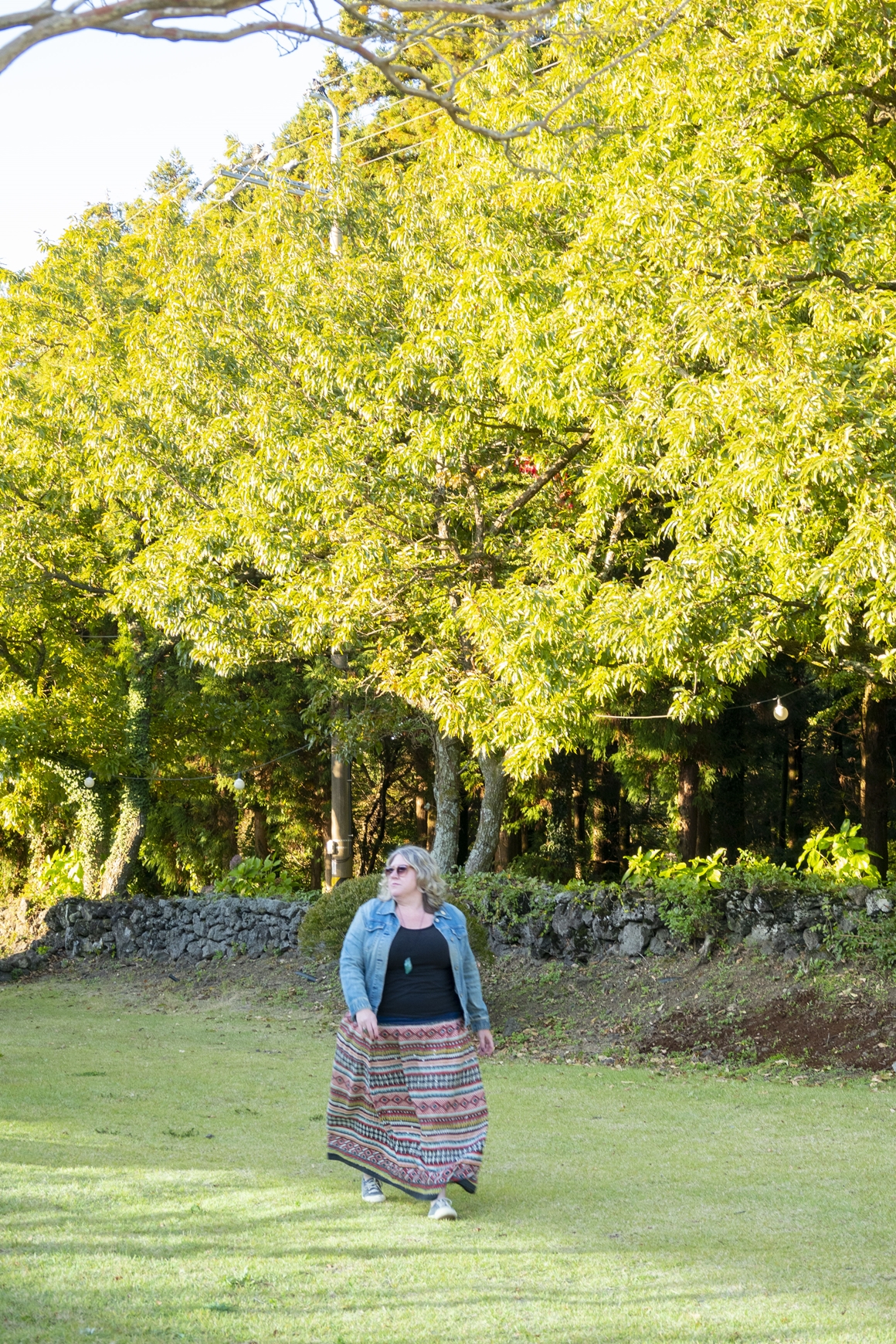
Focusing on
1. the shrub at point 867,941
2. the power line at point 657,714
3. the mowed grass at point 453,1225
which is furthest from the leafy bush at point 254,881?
the mowed grass at point 453,1225

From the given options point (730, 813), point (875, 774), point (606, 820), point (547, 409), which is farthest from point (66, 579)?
point (730, 813)

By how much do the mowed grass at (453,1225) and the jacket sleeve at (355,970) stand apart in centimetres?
86

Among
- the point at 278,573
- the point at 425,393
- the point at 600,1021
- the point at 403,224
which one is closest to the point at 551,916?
the point at 600,1021

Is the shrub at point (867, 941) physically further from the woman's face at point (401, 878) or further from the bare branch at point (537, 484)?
the woman's face at point (401, 878)

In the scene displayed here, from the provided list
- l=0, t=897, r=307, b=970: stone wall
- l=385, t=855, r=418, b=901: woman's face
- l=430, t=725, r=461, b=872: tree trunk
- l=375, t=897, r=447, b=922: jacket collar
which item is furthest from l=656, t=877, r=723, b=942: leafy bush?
l=385, t=855, r=418, b=901: woman's face

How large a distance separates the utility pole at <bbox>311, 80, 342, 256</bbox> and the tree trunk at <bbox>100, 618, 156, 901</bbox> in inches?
279

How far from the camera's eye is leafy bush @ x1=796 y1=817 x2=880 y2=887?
13.5 m

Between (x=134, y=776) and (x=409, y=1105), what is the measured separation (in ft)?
49.7

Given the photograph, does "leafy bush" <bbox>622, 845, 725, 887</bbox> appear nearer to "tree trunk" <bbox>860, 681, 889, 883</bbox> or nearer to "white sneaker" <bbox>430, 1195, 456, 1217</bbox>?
"tree trunk" <bbox>860, 681, 889, 883</bbox>

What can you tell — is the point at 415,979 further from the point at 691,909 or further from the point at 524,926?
the point at 524,926

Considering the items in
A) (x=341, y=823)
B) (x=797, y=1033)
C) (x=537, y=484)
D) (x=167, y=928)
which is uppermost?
(x=537, y=484)

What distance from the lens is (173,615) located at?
51.0 feet

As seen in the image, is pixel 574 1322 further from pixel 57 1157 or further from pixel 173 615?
pixel 173 615

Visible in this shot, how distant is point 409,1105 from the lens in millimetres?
5477
